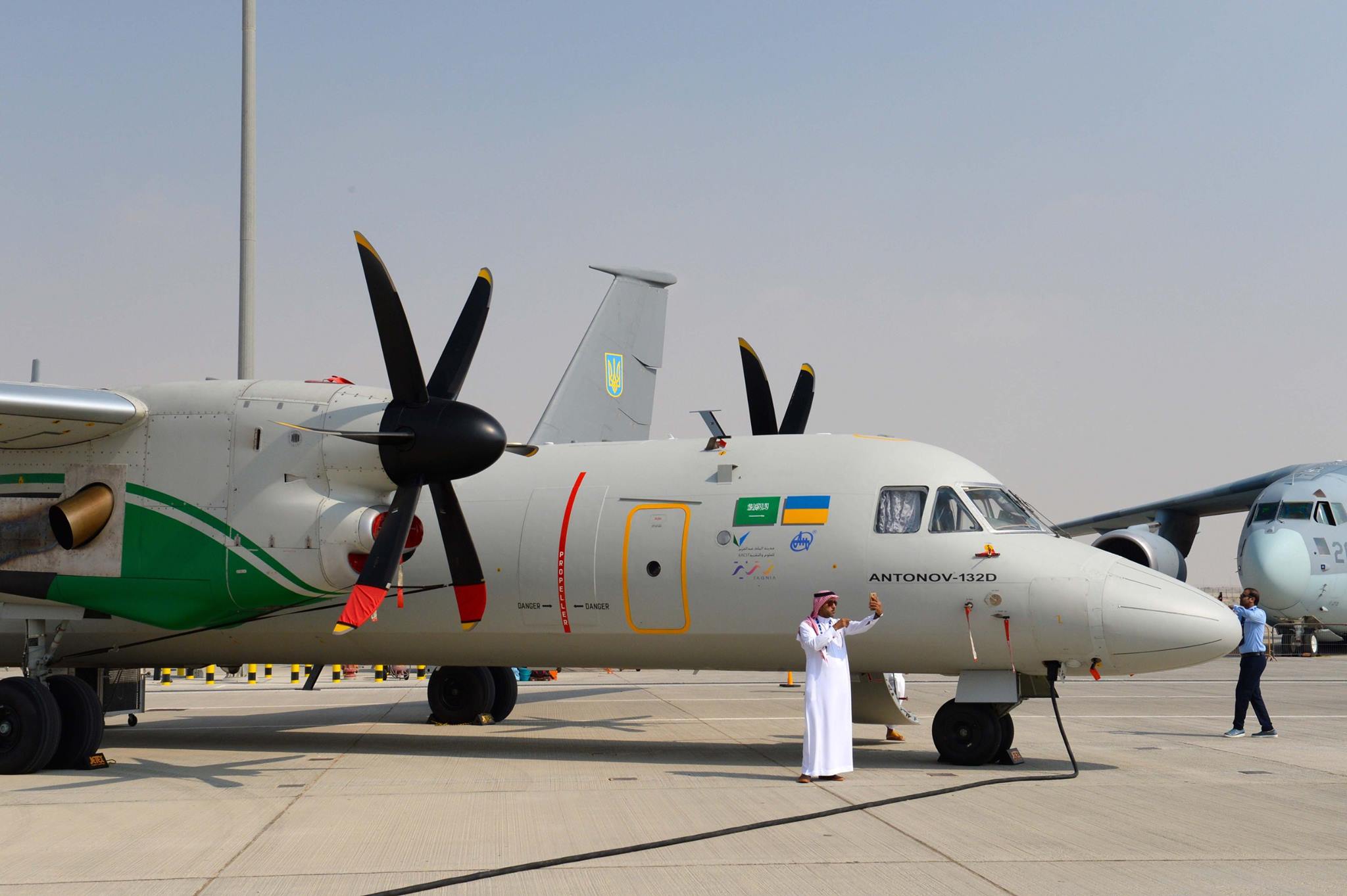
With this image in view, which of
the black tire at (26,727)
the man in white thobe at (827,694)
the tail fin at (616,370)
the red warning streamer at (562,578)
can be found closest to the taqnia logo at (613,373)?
the tail fin at (616,370)

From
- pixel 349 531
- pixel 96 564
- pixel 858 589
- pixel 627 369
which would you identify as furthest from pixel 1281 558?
pixel 96 564

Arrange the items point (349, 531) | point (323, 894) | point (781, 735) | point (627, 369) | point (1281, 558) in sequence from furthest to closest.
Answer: point (1281, 558) < point (627, 369) < point (781, 735) < point (349, 531) < point (323, 894)

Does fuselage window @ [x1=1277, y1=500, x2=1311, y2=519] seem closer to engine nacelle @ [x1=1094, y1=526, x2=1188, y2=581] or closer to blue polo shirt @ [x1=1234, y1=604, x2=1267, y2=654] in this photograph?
engine nacelle @ [x1=1094, y1=526, x2=1188, y2=581]

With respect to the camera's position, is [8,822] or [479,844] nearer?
[479,844]

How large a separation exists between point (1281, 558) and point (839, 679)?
19796 millimetres

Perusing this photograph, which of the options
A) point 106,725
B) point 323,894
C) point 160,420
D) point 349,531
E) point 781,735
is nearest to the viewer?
point 323,894

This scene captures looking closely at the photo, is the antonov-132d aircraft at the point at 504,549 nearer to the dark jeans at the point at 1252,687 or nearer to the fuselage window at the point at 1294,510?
the dark jeans at the point at 1252,687

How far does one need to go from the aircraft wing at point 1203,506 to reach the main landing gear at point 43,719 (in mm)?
25052

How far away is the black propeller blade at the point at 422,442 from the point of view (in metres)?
12.2

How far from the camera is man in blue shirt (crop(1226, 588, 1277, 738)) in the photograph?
1544 centimetres

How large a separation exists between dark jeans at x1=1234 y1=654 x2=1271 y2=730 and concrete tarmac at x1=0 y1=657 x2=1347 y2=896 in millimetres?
585

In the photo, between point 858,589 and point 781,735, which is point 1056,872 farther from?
point 781,735

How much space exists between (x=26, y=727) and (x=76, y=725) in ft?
1.73

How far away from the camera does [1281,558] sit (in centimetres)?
2753
